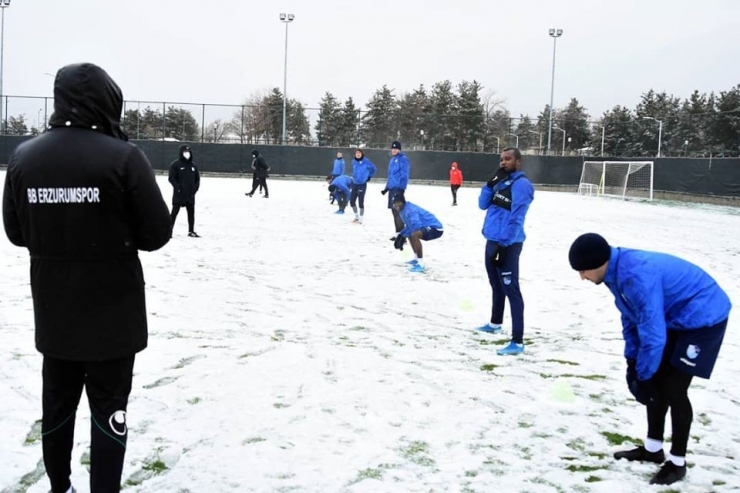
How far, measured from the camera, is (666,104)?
252 ft

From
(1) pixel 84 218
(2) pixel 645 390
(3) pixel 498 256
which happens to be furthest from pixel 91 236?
(3) pixel 498 256

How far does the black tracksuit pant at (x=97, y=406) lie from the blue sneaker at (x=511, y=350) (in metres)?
3.89

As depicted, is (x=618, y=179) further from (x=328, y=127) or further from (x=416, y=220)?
(x=416, y=220)

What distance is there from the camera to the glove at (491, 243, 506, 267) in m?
6.07

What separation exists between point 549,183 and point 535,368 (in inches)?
1427

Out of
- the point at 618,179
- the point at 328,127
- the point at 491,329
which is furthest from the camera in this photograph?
the point at 328,127

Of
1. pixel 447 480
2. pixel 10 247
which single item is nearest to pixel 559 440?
pixel 447 480

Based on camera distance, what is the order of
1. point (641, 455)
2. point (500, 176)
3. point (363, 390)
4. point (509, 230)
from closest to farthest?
point (641, 455) → point (363, 390) → point (509, 230) → point (500, 176)

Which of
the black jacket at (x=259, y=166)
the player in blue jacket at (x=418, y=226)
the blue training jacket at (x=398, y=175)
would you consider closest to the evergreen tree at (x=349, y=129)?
the black jacket at (x=259, y=166)

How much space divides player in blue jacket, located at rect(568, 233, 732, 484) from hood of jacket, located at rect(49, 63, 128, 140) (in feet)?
7.74

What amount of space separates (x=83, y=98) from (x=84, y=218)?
1.50 ft

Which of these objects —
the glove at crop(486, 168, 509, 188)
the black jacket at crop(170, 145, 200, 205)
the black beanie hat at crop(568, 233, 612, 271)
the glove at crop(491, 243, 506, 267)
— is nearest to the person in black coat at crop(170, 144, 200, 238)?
the black jacket at crop(170, 145, 200, 205)

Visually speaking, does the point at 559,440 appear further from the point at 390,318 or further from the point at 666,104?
the point at 666,104

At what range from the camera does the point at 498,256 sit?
6102 mm
